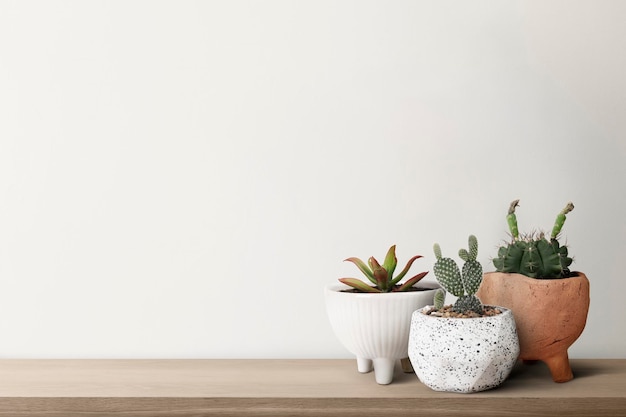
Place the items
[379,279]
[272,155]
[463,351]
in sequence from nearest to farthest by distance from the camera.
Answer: [463,351], [379,279], [272,155]

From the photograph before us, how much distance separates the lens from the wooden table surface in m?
0.87

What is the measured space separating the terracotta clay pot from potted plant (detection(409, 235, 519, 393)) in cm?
4

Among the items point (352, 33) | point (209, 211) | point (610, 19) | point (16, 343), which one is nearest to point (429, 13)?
point (352, 33)

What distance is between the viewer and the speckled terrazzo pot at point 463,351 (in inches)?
34.3

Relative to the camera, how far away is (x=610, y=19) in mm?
1126

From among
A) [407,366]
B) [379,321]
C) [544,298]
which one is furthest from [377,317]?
[544,298]

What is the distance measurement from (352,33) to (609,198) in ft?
1.72

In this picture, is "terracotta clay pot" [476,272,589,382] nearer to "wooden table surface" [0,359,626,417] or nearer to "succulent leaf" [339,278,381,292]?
"wooden table surface" [0,359,626,417]

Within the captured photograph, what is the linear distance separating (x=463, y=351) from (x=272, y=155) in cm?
49

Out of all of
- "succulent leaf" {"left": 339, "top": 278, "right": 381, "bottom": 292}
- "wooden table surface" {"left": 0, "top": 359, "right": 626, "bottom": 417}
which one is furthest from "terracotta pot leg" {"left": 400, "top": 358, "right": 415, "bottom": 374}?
"succulent leaf" {"left": 339, "top": 278, "right": 381, "bottom": 292}

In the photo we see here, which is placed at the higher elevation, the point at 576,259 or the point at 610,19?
the point at 610,19

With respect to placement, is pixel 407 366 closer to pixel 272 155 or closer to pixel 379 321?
pixel 379 321

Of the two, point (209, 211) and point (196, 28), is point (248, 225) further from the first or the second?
point (196, 28)

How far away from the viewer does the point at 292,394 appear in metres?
0.91
